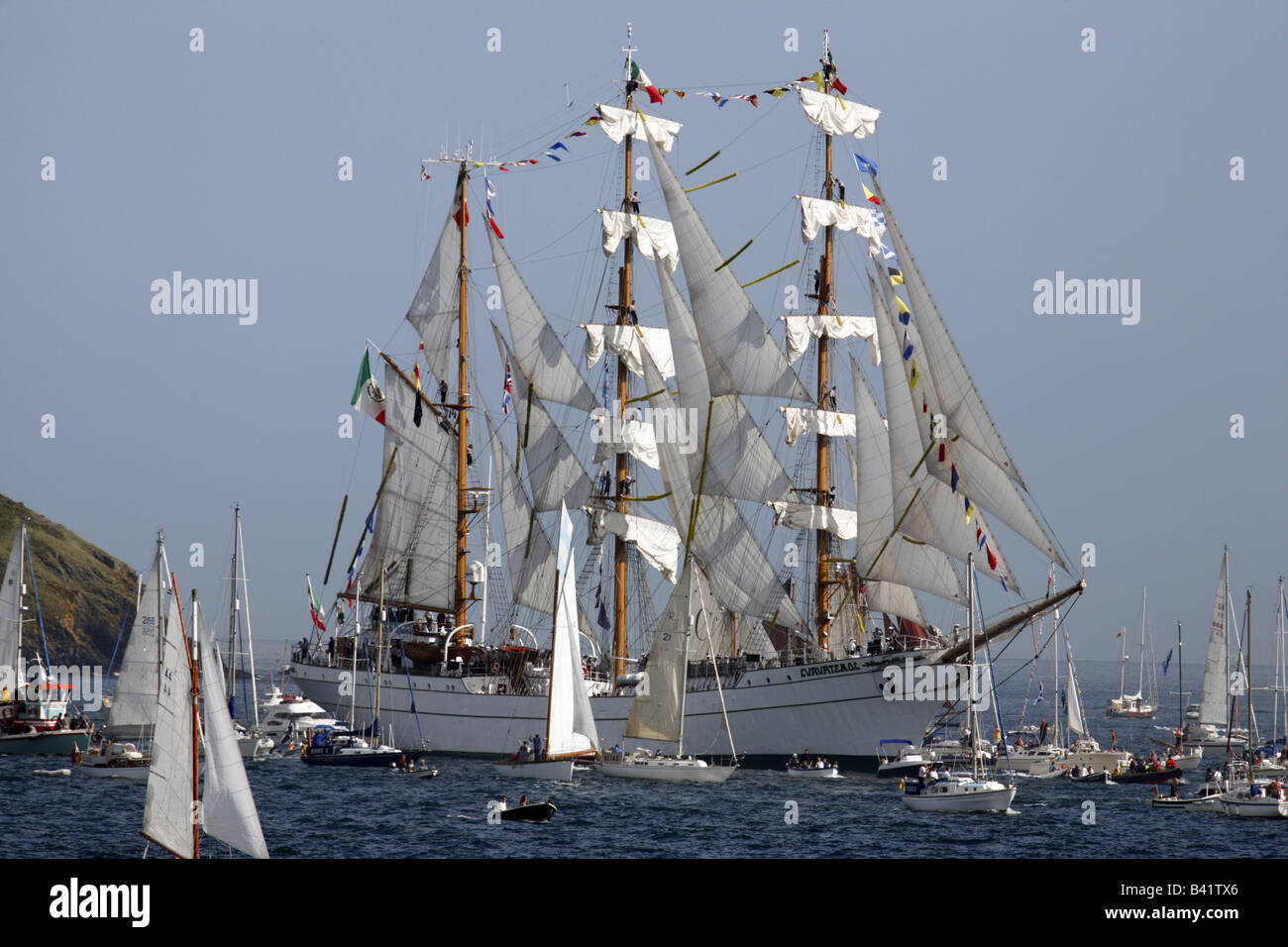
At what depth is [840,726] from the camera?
2515 inches

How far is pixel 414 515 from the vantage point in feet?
254

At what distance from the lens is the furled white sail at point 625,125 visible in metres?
73.1

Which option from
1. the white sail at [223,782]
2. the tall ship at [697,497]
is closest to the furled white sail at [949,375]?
the tall ship at [697,497]

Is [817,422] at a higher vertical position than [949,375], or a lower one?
lower

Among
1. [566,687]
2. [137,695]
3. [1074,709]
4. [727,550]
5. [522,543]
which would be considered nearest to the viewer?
[566,687]

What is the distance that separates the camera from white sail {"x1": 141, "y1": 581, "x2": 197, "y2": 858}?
28.5 meters

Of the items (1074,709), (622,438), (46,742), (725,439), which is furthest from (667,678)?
(1074,709)

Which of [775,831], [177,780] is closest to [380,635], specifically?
[775,831]

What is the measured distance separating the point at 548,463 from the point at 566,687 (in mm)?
18555

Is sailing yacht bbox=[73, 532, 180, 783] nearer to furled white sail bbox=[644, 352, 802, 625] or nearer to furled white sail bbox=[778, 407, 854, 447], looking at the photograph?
furled white sail bbox=[644, 352, 802, 625]

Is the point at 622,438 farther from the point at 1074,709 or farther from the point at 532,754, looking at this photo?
the point at 1074,709

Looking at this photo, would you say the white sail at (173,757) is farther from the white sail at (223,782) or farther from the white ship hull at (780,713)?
the white ship hull at (780,713)

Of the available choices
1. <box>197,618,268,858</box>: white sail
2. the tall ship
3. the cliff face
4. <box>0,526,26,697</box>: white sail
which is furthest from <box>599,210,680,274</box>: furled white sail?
the cliff face
